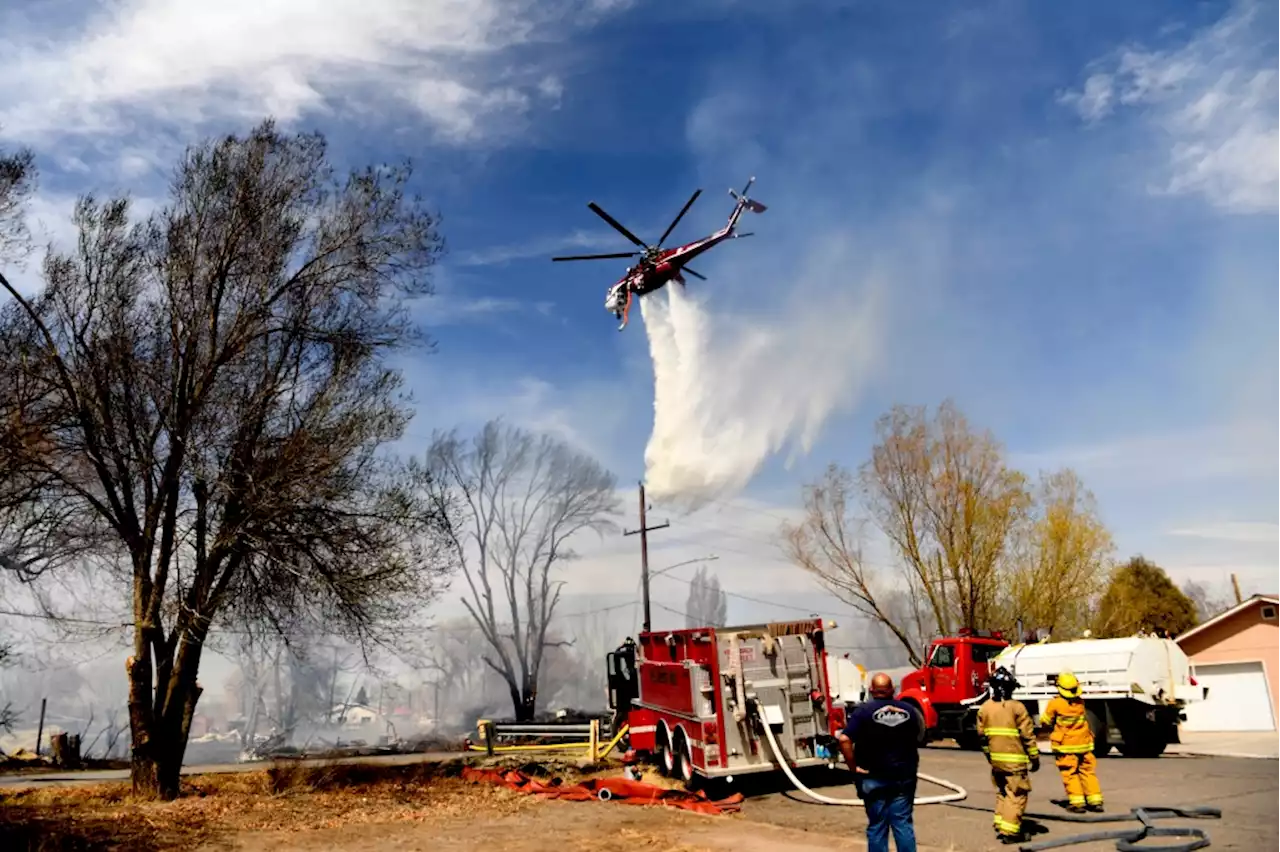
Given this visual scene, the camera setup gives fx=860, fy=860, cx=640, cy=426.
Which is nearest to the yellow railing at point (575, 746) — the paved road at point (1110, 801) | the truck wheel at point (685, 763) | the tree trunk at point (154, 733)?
the truck wheel at point (685, 763)

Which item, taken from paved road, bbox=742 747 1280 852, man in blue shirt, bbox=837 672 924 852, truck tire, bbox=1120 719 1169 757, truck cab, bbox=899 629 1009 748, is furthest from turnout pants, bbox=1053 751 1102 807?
truck cab, bbox=899 629 1009 748

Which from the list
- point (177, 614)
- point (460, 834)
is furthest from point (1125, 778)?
point (177, 614)

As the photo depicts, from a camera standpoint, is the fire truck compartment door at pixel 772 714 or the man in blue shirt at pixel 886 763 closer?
the man in blue shirt at pixel 886 763

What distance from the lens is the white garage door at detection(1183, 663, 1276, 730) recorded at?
88.1 feet

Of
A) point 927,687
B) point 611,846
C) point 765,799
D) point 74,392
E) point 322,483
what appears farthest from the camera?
point 927,687

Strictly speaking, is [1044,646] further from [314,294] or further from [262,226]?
[262,226]

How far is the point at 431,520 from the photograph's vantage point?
16297 mm

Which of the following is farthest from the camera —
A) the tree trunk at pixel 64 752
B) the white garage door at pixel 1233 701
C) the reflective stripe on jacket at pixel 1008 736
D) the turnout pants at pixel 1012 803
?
the white garage door at pixel 1233 701

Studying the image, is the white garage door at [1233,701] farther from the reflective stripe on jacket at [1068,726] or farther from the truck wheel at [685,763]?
the reflective stripe on jacket at [1068,726]

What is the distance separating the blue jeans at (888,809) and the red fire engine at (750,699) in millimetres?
6853

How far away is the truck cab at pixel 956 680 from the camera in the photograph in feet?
70.2

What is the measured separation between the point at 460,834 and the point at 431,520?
6.69 meters

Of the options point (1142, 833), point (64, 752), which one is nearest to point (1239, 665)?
point (1142, 833)

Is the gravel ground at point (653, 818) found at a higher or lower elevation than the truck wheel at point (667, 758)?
lower
